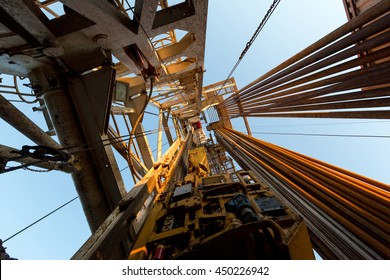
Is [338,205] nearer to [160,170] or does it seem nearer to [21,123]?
[160,170]

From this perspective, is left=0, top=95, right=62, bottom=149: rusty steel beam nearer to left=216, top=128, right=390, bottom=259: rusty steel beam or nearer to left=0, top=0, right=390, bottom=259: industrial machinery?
left=0, top=0, right=390, bottom=259: industrial machinery

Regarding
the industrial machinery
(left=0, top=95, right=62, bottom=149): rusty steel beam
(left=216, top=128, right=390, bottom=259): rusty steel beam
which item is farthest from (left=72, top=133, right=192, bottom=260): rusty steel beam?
(left=216, top=128, right=390, bottom=259): rusty steel beam

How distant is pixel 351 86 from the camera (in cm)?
206

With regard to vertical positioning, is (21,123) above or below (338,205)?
above

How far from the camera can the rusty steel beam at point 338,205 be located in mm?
1793

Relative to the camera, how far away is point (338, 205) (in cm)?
221

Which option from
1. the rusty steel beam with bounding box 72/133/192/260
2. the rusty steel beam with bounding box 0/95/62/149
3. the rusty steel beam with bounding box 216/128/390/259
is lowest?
the rusty steel beam with bounding box 216/128/390/259

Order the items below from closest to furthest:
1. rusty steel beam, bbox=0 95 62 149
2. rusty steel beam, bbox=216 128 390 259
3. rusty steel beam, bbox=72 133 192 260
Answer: rusty steel beam, bbox=72 133 192 260, rusty steel beam, bbox=216 128 390 259, rusty steel beam, bbox=0 95 62 149

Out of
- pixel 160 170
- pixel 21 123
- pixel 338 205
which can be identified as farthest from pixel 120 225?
pixel 338 205

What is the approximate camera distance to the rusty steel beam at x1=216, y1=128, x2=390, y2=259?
179 cm

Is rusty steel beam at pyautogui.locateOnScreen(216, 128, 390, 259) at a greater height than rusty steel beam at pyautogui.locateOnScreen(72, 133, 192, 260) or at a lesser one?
lesser

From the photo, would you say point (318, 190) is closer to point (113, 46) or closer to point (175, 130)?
point (113, 46)

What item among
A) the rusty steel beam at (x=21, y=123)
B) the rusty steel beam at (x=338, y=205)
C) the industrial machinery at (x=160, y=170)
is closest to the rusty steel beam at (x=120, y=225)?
the industrial machinery at (x=160, y=170)

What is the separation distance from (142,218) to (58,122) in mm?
1656
